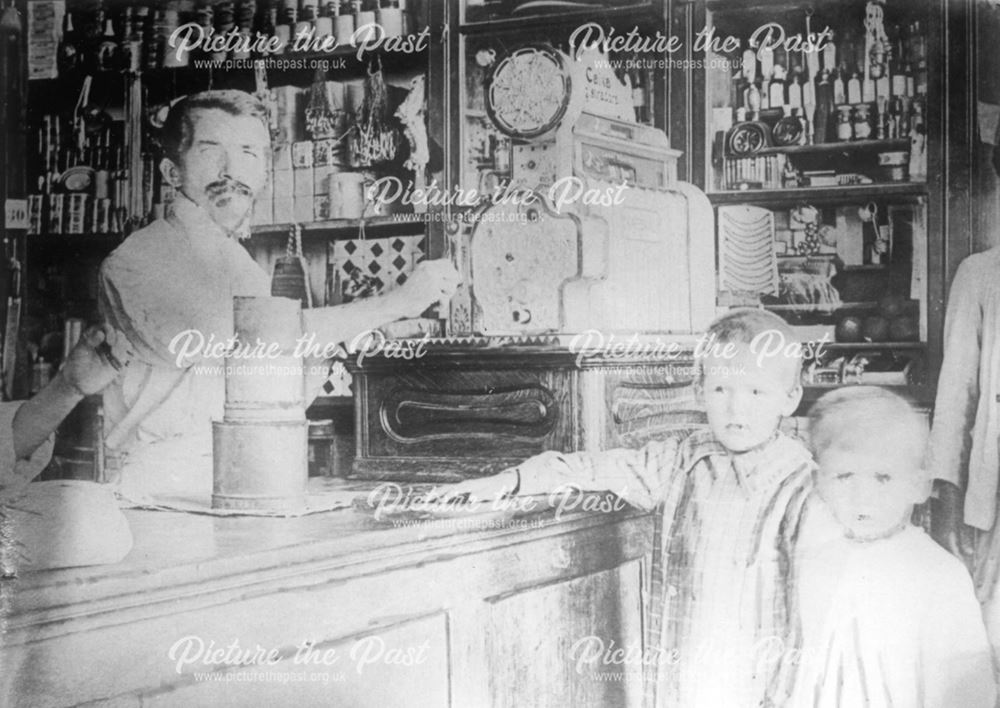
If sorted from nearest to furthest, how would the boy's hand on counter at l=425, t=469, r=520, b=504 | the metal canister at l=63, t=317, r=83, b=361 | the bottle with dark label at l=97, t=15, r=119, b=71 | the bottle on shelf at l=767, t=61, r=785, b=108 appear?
1. the boy's hand on counter at l=425, t=469, r=520, b=504
2. the bottle on shelf at l=767, t=61, r=785, b=108
3. the metal canister at l=63, t=317, r=83, b=361
4. the bottle with dark label at l=97, t=15, r=119, b=71

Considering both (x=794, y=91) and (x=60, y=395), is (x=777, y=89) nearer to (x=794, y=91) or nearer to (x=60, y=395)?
(x=794, y=91)

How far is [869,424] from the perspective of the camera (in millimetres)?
2211

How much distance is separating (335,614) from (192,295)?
0.84 meters

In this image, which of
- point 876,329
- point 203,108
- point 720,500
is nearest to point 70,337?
point 203,108

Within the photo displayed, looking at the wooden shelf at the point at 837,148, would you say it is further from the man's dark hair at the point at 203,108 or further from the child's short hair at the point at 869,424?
the man's dark hair at the point at 203,108

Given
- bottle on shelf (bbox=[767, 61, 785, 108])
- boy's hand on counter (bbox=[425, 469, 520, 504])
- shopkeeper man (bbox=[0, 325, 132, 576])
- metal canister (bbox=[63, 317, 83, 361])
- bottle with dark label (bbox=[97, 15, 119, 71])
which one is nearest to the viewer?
shopkeeper man (bbox=[0, 325, 132, 576])

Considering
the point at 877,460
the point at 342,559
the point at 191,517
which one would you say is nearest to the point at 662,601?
the point at 877,460

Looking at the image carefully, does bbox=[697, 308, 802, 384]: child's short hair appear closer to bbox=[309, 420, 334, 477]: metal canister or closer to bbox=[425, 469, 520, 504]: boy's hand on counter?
bbox=[425, 469, 520, 504]: boy's hand on counter

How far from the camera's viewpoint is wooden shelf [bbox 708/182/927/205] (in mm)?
2314

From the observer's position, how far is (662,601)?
7.43 feet

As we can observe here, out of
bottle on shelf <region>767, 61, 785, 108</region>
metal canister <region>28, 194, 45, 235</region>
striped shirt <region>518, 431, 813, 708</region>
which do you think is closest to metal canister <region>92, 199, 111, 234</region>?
metal canister <region>28, 194, 45, 235</region>

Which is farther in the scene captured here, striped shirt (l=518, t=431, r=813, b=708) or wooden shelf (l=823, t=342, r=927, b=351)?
wooden shelf (l=823, t=342, r=927, b=351)

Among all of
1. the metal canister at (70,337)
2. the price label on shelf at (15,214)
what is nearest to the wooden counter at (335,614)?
the metal canister at (70,337)

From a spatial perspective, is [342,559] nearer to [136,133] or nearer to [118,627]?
[118,627]
